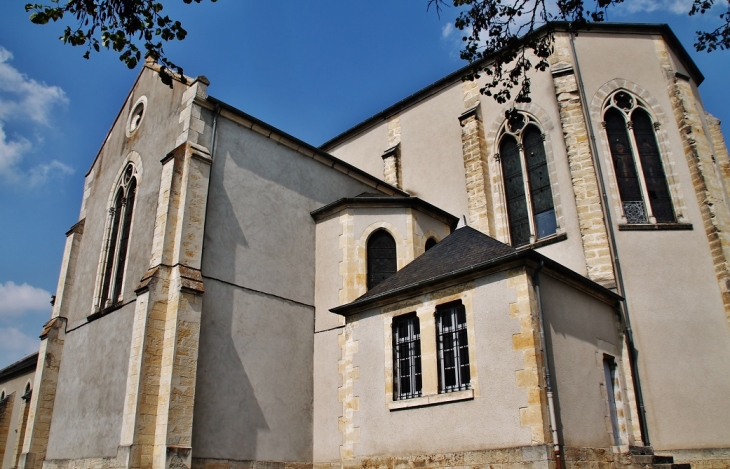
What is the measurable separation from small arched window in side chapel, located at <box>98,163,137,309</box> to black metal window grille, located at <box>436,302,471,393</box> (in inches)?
297

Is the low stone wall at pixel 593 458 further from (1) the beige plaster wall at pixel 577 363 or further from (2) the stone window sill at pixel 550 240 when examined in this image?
(2) the stone window sill at pixel 550 240

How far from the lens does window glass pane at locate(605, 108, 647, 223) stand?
14102 mm

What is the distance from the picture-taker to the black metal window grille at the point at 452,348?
9.77 m

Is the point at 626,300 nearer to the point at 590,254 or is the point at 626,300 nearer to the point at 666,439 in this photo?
the point at 590,254

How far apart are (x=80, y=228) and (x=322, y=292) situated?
7.66 metres

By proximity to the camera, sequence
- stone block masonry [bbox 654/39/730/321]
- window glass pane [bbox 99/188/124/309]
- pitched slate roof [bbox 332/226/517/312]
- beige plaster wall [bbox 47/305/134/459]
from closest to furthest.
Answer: pitched slate roof [bbox 332/226/517/312]
beige plaster wall [bbox 47/305/134/459]
stone block masonry [bbox 654/39/730/321]
window glass pane [bbox 99/188/124/309]

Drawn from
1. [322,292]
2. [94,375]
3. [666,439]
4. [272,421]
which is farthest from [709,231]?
[94,375]

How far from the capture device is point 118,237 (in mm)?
14391

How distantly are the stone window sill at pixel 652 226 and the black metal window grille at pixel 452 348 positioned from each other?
5.83 meters

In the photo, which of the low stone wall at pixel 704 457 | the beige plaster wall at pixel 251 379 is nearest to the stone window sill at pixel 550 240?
the low stone wall at pixel 704 457

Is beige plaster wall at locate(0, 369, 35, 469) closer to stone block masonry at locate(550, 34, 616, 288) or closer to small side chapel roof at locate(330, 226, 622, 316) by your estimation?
small side chapel roof at locate(330, 226, 622, 316)

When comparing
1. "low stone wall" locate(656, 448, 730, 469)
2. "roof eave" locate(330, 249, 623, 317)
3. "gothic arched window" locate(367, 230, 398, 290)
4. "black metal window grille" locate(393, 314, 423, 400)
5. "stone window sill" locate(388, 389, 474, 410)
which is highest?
"gothic arched window" locate(367, 230, 398, 290)

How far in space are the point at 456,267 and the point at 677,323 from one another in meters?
5.77

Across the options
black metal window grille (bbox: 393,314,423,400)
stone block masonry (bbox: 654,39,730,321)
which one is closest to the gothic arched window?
black metal window grille (bbox: 393,314,423,400)
